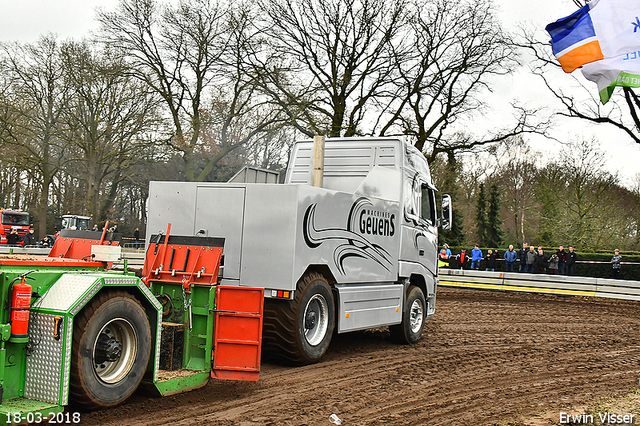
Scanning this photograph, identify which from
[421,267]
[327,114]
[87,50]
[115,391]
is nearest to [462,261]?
[327,114]

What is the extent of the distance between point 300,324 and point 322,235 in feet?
4.29

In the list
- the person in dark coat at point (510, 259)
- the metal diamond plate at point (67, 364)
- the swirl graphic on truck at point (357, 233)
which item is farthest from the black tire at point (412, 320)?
the person in dark coat at point (510, 259)

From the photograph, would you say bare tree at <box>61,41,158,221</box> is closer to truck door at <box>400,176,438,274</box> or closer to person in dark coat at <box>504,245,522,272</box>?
person in dark coat at <box>504,245,522,272</box>

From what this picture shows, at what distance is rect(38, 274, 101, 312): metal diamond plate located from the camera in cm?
511

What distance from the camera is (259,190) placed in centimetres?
823

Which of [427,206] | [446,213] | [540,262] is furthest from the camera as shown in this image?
[540,262]

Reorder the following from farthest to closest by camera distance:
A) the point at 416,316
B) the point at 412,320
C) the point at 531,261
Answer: the point at 531,261 → the point at 416,316 → the point at 412,320

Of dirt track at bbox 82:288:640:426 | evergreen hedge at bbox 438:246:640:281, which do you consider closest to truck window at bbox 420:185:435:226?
dirt track at bbox 82:288:640:426

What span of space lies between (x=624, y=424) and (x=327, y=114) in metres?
22.9

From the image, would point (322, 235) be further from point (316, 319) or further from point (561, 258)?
point (561, 258)

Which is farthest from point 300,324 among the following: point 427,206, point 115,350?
point 427,206

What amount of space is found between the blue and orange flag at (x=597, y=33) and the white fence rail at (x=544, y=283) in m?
17.3

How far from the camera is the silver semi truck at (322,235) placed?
818 centimetres

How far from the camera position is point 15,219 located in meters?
36.1
